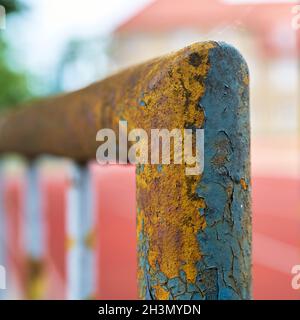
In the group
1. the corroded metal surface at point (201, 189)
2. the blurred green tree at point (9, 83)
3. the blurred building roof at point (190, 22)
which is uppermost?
the blurred building roof at point (190, 22)

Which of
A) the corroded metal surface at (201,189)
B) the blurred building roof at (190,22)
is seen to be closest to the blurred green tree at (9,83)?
the corroded metal surface at (201,189)

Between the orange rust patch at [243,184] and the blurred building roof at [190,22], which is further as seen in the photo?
the blurred building roof at [190,22]

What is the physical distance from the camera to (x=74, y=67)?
8805mm

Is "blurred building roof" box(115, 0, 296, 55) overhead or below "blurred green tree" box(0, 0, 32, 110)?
overhead

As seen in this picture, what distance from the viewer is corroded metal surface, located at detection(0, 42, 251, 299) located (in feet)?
1.89

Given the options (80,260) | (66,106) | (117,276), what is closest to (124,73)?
(66,106)

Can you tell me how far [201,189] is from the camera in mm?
577

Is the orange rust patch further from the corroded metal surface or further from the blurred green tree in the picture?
the blurred green tree

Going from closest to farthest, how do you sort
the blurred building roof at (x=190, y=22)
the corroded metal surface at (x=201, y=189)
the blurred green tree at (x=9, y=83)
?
the corroded metal surface at (x=201, y=189) < the blurred green tree at (x=9, y=83) < the blurred building roof at (x=190, y=22)

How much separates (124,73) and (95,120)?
13cm

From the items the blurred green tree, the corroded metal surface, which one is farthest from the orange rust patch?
the blurred green tree

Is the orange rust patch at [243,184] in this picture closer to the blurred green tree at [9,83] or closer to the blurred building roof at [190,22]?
the blurred green tree at [9,83]

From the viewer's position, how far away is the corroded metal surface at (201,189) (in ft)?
1.89

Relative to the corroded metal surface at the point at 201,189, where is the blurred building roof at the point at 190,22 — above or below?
above
